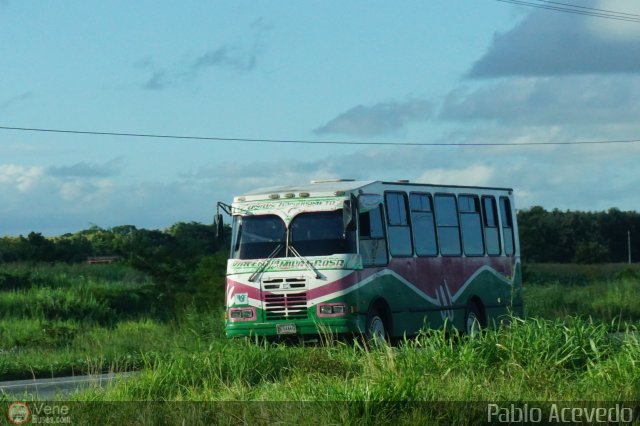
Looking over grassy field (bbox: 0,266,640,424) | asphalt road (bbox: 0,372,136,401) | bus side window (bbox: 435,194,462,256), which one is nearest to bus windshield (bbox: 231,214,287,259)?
asphalt road (bbox: 0,372,136,401)

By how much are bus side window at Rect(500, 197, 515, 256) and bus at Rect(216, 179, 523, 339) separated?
10.3ft

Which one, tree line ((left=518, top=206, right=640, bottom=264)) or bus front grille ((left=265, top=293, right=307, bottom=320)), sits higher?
tree line ((left=518, top=206, right=640, bottom=264))

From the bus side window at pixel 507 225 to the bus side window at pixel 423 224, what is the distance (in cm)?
360

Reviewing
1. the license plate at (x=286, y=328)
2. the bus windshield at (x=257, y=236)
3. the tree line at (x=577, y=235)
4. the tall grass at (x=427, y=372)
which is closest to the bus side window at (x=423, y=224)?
the bus windshield at (x=257, y=236)

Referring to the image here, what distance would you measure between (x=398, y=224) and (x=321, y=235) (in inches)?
88.7

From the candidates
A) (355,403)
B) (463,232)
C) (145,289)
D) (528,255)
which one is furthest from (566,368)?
(528,255)

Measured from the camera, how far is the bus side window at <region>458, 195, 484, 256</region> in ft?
80.6

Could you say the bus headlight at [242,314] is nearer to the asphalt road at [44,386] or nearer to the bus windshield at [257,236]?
the bus windshield at [257,236]

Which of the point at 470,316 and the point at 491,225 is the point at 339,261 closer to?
the point at 470,316

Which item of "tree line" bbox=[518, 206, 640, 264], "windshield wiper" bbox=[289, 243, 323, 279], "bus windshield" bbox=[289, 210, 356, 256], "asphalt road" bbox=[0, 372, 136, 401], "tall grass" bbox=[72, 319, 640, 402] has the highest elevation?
"tree line" bbox=[518, 206, 640, 264]

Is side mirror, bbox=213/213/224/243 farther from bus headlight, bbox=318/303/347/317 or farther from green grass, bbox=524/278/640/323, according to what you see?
green grass, bbox=524/278/640/323

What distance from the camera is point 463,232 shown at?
24516mm

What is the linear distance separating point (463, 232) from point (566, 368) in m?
11.4

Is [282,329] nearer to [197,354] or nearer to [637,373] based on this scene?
[197,354]
